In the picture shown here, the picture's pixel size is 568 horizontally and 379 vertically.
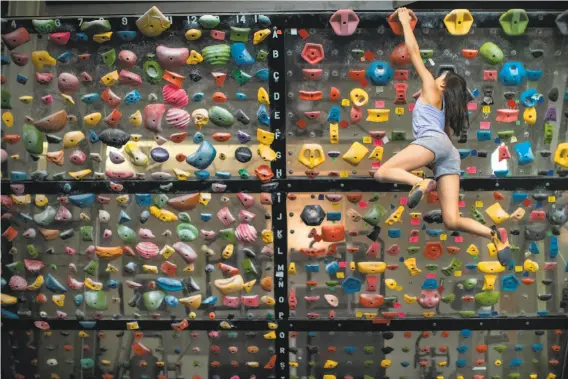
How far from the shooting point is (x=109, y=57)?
434 cm

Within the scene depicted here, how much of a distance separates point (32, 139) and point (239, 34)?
1.63m

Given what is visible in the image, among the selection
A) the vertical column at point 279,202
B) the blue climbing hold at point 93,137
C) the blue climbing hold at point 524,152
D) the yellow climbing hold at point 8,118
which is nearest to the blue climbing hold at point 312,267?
the vertical column at point 279,202

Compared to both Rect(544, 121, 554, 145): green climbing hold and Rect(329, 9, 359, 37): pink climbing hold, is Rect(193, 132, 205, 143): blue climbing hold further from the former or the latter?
Rect(544, 121, 554, 145): green climbing hold

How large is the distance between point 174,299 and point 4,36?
2185mm

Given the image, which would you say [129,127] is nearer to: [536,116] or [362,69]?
[362,69]

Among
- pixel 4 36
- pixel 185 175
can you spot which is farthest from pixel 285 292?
pixel 4 36

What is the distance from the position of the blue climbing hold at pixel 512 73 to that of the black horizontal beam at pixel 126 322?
7.75 feet

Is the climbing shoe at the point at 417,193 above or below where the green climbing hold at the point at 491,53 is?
below

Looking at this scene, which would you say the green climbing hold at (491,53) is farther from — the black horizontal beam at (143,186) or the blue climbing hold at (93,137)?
the blue climbing hold at (93,137)

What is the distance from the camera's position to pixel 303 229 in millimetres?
4445

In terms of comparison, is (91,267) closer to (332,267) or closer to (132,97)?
(132,97)

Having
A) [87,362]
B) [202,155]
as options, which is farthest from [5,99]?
[87,362]

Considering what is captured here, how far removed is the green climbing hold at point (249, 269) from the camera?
4.46m

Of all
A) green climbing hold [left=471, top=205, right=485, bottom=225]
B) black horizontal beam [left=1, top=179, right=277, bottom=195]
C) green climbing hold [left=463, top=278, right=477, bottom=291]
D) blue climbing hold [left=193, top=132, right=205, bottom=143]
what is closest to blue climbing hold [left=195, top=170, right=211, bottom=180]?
A: black horizontal beam [left=1, top=179, right=277, bottom=195]
